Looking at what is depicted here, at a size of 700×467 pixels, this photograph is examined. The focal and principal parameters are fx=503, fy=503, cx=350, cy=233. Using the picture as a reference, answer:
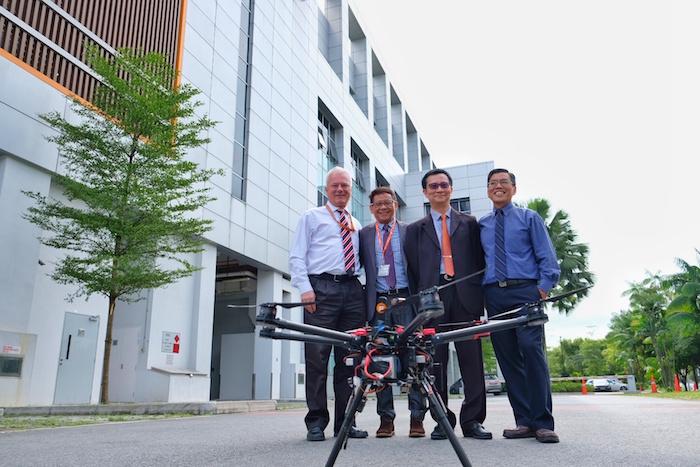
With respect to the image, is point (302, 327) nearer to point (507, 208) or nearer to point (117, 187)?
point (507, 208)

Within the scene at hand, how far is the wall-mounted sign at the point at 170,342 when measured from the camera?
519 inches

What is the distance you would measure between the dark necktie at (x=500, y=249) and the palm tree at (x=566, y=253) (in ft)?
68.8

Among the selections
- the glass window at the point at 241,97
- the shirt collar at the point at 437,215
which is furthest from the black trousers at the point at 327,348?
the glass window at the point at 241,97

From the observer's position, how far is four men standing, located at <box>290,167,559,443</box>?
347cm

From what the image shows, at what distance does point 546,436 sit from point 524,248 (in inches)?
49.5

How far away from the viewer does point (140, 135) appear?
10.8 meters

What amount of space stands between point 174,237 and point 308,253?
Answer: 8.07 meters

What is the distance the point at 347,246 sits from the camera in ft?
12.6

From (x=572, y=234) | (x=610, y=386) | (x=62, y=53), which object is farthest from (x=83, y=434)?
(x=610, y=386)

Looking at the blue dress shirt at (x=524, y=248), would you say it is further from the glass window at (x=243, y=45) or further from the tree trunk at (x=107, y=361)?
the glass window at (x=243, y=45)

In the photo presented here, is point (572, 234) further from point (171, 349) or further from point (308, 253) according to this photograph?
Result: point (308, 253)

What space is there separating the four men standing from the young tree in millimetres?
7058

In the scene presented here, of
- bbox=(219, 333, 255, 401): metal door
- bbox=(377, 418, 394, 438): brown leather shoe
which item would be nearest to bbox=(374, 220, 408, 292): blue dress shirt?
bbox=(377, 418, 394, 438): brown leather shoe

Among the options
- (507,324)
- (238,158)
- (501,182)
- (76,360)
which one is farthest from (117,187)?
(507,324)
